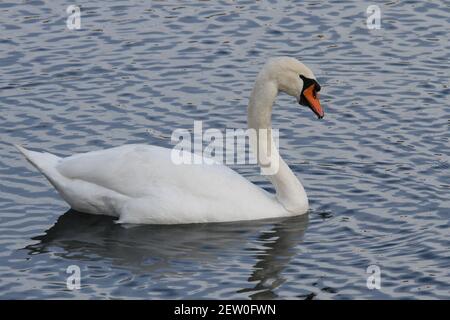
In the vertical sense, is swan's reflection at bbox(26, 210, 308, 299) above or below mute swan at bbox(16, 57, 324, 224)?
below

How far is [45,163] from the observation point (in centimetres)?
1830

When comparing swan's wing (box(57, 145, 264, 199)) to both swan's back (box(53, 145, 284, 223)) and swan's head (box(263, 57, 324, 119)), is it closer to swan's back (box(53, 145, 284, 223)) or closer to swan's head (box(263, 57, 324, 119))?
swan's back (box(53, 145, 284, 223))

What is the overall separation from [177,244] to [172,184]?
1003 millimetres

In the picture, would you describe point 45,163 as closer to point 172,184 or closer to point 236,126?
point 172,184

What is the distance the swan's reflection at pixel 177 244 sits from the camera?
54.1 ft

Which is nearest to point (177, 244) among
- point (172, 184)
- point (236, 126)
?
point (172, 184)

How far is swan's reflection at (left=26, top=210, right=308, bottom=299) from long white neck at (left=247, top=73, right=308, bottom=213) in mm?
241

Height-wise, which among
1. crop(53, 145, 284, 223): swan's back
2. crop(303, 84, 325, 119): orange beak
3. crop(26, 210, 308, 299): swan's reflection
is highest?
crop(303, 84, 325, 119): orange beak

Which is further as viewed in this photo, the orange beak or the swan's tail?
the orange beak

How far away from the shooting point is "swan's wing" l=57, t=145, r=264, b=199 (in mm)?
18016

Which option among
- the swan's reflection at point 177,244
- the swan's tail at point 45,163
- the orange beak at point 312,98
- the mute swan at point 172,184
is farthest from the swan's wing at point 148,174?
the orange beak at point 312,98

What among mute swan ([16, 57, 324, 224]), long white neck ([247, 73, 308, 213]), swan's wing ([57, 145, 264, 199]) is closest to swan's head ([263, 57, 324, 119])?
mute swan ([16, 57, 324, 224])
